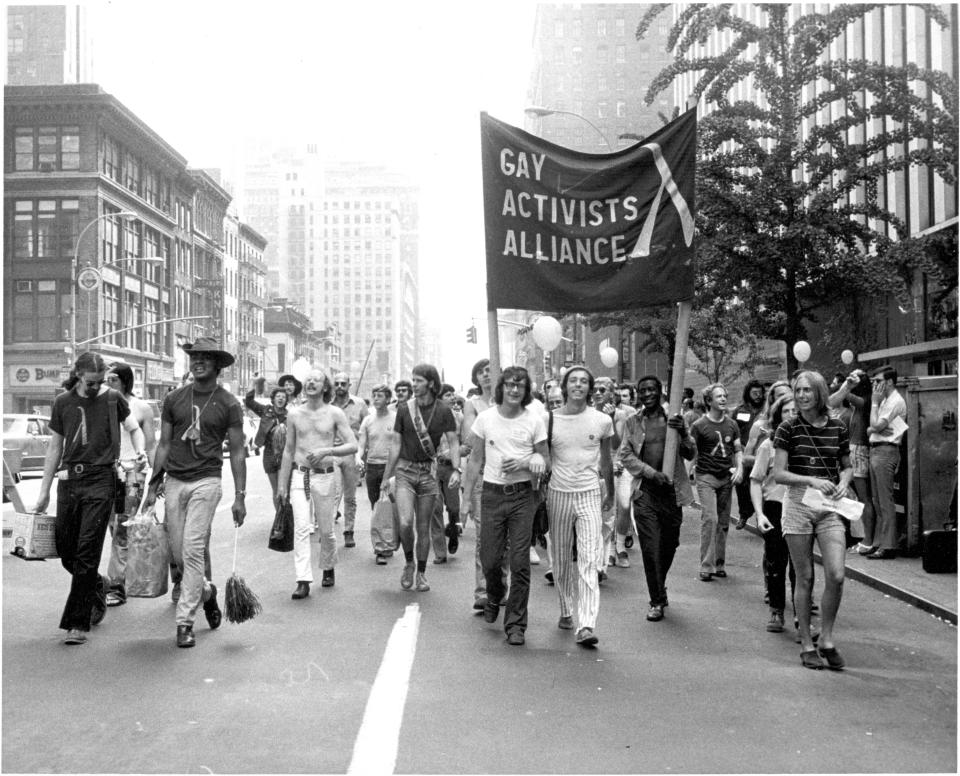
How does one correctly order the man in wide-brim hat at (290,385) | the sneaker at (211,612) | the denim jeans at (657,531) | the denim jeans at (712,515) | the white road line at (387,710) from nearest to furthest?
the white road line at (387,710) < the sneaker at (211,612) < the denim jeans at (657,531) < the denim jeans at (712,515) < the man in wide-brim hat at (290,385)

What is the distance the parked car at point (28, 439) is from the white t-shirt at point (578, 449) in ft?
60.3

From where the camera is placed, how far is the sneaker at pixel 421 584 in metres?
8.57

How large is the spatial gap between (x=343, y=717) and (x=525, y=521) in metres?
2.29

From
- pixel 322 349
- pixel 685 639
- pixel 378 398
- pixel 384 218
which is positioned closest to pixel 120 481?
pixel 685 639

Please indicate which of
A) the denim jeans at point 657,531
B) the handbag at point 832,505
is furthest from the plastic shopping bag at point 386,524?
the handbag at point 832,505

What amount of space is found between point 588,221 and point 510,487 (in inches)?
85.6

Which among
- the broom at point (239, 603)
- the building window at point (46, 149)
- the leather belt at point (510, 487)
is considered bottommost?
the broom at point (239, 603)

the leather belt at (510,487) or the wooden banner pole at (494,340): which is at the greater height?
the wooden banner pole at (494,340)

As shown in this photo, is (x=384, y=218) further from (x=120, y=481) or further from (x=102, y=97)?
(x=120, y=481)

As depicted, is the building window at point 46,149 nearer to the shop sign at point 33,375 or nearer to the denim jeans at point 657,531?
the shop sign at point 33,375

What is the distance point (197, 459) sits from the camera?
687cm

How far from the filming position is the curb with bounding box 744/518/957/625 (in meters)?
7.66

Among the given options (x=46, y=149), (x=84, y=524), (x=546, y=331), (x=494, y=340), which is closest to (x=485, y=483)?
(x=494, y=340)

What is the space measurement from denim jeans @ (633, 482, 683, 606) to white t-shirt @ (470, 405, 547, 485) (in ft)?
3.75
